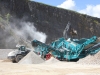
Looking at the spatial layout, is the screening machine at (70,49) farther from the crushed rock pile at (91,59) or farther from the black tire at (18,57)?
the black tire at (18,57)

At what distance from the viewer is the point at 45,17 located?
170 feet

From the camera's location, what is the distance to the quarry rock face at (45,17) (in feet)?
145

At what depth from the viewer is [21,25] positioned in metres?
43.9

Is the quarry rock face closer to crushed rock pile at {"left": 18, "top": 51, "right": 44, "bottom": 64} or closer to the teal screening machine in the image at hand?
the teal screening machine

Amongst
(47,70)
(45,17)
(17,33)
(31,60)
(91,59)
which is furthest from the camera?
(45,17)

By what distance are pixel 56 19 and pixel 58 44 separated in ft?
102

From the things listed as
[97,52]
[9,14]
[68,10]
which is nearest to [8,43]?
[9,14]

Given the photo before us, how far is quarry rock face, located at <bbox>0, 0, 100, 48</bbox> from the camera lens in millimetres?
44281

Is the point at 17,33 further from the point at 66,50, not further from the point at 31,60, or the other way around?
the point at 31,60

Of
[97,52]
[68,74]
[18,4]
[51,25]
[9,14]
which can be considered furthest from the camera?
[51,25]

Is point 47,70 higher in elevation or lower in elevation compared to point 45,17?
lower

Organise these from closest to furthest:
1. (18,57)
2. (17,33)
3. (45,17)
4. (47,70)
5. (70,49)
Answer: (47,70) < (70,49) < (18,57) < (17,33) < (45,17)

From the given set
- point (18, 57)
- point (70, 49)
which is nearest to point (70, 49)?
point (70, 49)

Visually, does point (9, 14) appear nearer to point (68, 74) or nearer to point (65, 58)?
point (65, 58)
